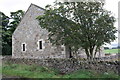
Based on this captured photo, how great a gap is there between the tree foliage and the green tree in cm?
1982

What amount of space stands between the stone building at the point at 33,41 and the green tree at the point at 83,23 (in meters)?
7.04

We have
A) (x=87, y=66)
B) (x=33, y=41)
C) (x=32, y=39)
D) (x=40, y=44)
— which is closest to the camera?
(x=87, y=66)

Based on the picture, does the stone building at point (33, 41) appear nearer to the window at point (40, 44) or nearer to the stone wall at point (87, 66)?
the window at point (40, 44)

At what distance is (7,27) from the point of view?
1300 inches

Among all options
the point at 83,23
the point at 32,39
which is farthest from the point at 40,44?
the point at 83,23

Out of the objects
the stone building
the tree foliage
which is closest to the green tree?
the stone building

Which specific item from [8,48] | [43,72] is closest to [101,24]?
[43,72]

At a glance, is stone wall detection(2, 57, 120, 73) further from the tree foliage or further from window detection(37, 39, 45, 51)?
the tree foliage

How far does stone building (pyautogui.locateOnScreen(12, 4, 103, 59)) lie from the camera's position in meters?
19.5

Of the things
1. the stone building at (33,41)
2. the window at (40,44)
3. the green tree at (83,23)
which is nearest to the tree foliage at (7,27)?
the stone building at (33,41)

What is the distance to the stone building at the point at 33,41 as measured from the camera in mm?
19467

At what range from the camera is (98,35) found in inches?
439

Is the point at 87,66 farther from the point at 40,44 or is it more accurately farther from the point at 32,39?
the point at 32,39

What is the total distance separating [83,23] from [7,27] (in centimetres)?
2516
